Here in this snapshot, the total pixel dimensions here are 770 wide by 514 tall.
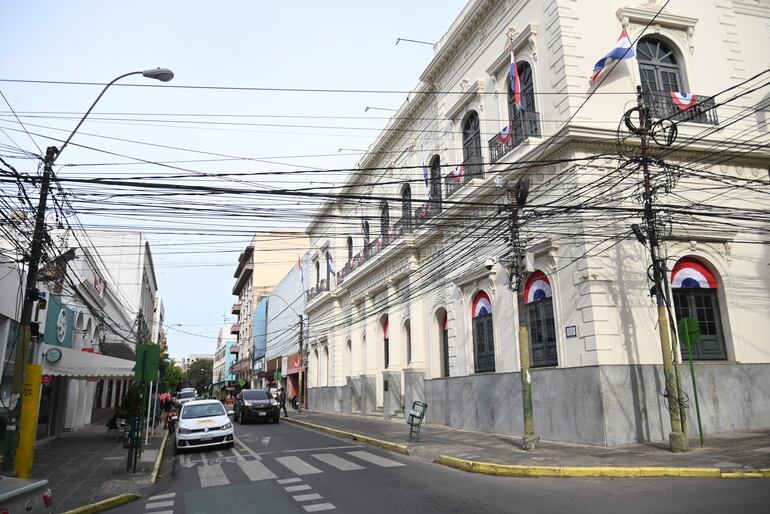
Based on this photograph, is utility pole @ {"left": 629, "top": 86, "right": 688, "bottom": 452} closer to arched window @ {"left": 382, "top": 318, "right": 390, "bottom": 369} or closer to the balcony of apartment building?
arched window @ {"left": 382, "top": 318, "right": 390, "bottom": 369}

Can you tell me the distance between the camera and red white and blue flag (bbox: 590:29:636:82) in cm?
1519

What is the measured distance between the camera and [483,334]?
19.3 metres

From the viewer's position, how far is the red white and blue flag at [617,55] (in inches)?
598

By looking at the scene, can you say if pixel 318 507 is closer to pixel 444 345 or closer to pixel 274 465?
pixel 274 465

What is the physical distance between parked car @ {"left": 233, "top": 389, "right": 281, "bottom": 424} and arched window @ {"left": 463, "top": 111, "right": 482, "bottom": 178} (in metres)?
14.8

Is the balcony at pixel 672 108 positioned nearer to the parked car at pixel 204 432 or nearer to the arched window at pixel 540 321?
the arched window at pixel 540 321

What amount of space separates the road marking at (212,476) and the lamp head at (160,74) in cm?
812

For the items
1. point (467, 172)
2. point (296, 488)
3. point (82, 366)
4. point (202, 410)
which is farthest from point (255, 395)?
point (296, 488)

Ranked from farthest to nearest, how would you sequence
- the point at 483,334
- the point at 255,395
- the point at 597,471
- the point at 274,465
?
the point at 255,395
the point at 483,334
the point at 274,465
the point at 597,471

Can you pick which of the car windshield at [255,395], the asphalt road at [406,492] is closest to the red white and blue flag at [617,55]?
the asphalt road at [406,492]

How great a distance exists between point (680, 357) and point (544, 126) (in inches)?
300

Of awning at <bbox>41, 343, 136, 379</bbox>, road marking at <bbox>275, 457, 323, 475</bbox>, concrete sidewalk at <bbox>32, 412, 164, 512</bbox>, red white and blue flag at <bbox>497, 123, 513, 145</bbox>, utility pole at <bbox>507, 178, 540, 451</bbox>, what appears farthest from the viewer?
red white and blue flag at <bbox>497, 123, 513, 145</bbox>

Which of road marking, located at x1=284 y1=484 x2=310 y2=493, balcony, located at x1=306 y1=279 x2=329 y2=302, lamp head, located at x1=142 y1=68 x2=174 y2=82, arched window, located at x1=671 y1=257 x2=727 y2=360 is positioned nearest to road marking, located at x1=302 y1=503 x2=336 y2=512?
road marking, located at x1=284 y1=484 x2=310 y2=493

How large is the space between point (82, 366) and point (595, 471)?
54.9ft
